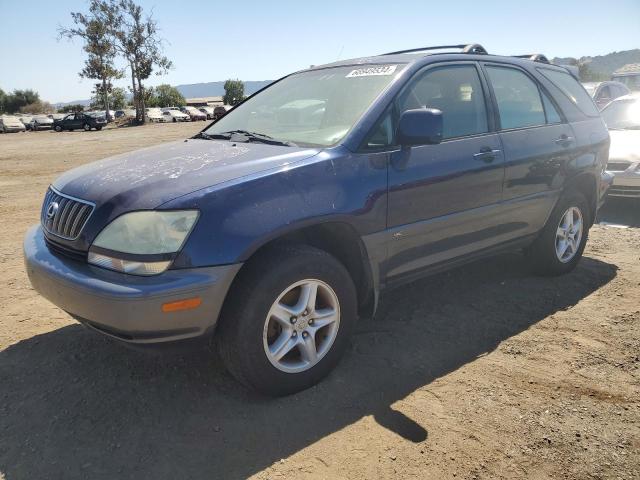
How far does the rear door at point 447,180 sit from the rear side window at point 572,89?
1157 millimetres

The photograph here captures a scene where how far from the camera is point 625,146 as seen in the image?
7328 mm

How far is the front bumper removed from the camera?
229cm

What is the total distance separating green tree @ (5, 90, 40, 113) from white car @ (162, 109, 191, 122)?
25587 mm

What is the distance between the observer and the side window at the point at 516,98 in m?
3.89

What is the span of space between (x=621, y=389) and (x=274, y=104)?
2.81 m

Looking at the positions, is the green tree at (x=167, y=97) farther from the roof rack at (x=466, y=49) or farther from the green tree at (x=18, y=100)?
the roof rack at (x=466, y=49)

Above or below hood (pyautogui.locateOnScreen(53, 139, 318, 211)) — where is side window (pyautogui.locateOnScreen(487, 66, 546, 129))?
above

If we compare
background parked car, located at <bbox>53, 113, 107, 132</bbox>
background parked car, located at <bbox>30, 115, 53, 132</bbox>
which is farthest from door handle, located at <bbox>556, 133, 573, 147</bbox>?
background parked car, located at <bbox>30, 115, 53, 132</bbox>

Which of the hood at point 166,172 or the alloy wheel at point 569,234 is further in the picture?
the alloy wheel at point 569,234

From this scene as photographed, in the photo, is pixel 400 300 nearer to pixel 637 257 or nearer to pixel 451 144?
pixel 451 144

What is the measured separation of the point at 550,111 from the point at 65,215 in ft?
12.2

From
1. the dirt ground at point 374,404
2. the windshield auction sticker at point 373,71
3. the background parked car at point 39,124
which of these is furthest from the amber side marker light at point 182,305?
the background parked car at point 39,124

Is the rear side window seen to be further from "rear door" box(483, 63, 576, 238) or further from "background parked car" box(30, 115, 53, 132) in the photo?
"background parked car" box(30, 115, 53, 132)

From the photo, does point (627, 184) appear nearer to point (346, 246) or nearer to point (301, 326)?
point (346, 246)
